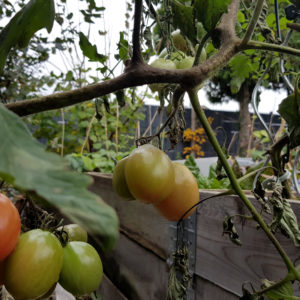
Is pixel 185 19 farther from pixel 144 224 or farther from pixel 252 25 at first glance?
pixel 144 224

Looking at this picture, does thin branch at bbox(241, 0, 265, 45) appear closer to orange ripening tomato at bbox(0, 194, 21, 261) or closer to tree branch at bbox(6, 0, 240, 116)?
tree branch at bbox(6, 0, 240, 116)

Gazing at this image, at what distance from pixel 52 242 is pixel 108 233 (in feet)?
0.67

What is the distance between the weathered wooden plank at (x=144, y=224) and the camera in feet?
2.82

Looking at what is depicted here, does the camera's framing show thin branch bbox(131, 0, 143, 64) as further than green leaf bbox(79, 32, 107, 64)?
No

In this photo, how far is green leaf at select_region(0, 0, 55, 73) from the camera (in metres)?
0.32

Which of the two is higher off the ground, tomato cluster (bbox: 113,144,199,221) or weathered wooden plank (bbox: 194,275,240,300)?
tomato cluster (bbox: 113,144,199,221)

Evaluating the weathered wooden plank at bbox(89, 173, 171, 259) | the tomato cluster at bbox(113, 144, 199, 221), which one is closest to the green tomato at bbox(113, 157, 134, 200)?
the tomato cluster at bbox(113, 144, 199, 221)

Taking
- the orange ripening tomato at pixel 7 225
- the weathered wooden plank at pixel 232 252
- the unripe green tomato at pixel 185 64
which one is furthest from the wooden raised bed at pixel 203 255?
the orange ripening tomato at pixel 7 225

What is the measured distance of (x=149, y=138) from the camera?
373 millimetres

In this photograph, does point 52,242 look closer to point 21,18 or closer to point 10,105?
point 10,105

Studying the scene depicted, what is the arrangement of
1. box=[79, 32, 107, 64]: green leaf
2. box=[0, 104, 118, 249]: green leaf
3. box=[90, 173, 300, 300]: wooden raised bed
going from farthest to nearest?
box=[90, 173, 300, 300]: wooden raised bed
box=[79, 32, 107, 64]: green leaf
box=[0, 104, 118, 249]: green leaf

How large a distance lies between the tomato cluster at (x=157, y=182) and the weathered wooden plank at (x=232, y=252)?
0.86ft

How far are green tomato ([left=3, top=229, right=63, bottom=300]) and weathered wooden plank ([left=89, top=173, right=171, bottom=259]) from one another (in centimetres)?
59

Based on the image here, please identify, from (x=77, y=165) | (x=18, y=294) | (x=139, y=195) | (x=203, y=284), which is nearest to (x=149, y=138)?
(x=139, y=195)
